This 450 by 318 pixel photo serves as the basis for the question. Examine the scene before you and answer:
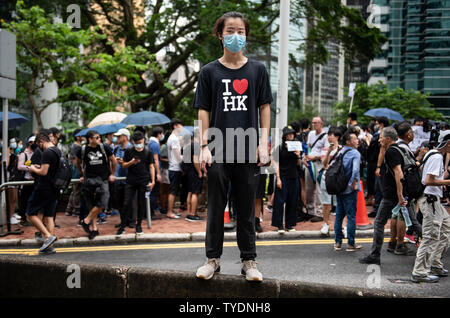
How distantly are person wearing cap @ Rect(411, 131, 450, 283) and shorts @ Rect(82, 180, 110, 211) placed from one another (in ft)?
17.8

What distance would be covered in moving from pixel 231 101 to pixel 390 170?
3.35 meters

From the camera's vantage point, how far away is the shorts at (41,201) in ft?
Answer: 23.4

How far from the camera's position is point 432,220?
507cm

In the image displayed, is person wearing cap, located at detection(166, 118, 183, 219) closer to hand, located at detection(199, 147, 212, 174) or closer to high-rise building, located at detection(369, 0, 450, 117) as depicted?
hand, located at detection(199, 147, 212, 174)

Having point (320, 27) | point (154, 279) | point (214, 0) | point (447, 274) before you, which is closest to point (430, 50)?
point (320, 27)

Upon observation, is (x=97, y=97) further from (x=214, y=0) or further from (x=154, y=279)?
(x=154, y=279)

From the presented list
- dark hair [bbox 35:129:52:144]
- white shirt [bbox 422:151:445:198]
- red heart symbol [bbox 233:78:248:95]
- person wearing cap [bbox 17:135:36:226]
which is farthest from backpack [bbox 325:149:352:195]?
person wearing cap [bbox 17:135:36:226]

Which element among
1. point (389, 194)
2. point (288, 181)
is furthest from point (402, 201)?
point (288, 181)

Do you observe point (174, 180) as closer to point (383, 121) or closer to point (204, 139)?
point (383, 121)

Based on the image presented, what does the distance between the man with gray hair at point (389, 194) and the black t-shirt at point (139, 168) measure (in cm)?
426

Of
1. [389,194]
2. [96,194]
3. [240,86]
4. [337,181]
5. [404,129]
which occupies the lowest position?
[96,194]

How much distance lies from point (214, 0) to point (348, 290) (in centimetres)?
1306

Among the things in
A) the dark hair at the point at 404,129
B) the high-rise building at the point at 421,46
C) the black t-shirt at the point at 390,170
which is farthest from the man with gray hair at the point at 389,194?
the high-rise building at the point at 421,46

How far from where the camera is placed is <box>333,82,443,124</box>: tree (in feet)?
114
